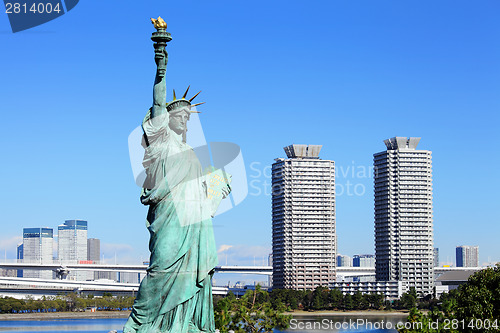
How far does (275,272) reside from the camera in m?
134

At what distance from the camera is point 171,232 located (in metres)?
17.9

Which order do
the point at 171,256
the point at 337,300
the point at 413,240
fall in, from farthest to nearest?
the point at 413,240 < the point at 337,300 < the point at 171,256

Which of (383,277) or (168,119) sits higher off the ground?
(168,119)

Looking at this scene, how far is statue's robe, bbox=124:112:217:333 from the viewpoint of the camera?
17.8 metres

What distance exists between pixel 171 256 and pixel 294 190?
114 metres

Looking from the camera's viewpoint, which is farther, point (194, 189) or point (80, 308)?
point (80, 308)

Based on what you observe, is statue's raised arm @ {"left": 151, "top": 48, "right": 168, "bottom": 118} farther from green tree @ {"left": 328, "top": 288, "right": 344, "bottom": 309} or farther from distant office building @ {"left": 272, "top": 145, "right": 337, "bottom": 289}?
distant office building @ {"left": 272, "top": 145, "right": 337, "bottom": 289}

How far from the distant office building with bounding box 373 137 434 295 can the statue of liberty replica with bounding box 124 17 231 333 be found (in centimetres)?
11240

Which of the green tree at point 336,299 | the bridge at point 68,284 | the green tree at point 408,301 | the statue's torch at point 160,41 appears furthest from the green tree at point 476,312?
the bridge at point 68,284

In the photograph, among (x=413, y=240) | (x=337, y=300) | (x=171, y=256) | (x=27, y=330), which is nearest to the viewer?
(x=171, y=256)

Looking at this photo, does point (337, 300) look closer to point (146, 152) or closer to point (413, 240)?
point (413, 240)

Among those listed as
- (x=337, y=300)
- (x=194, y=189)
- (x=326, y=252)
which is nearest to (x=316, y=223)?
(x=326, y=252)

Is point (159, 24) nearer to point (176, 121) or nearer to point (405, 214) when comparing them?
point (176, 121)

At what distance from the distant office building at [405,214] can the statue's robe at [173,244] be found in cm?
11238
